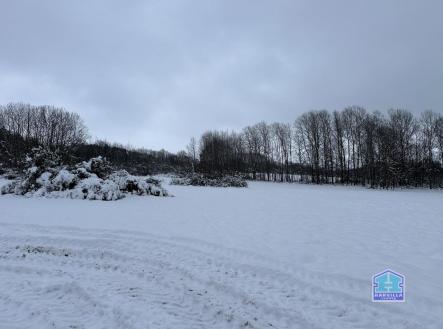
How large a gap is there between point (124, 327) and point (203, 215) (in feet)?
23.3

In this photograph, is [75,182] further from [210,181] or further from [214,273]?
[210,181]

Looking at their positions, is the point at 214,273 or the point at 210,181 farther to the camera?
the point at 210,181

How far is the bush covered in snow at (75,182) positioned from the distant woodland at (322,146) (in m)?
20.1

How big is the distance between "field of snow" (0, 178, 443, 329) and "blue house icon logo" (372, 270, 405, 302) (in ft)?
0.33

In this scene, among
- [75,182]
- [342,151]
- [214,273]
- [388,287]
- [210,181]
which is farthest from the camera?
[342,151]

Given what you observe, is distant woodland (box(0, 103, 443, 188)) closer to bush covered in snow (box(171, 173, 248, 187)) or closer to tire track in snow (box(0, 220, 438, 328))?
bush covered in snow (box(171, 173, 248, 187))

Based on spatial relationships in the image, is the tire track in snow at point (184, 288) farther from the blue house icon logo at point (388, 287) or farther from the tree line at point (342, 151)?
the tree line at point (342, 151)

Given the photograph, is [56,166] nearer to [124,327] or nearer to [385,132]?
[124,327]

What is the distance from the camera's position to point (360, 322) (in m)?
3.22

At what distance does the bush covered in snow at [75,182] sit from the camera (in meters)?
14.3

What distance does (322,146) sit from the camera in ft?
166

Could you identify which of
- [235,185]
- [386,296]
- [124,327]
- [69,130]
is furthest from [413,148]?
[69,130]

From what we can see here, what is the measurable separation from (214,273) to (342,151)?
49.2 meters

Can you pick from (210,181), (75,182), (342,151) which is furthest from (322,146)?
(75,182)
